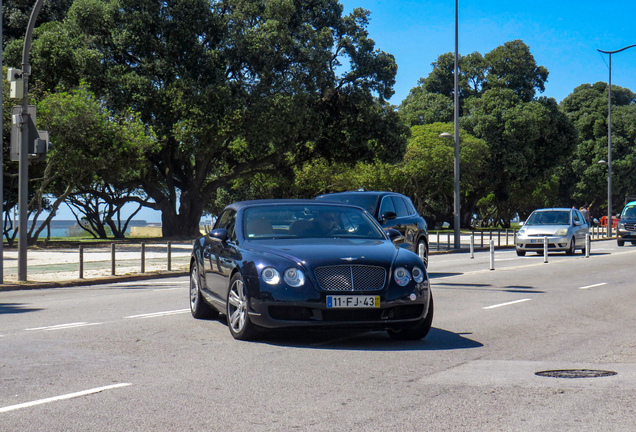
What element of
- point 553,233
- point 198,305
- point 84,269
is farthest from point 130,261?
point 198,305

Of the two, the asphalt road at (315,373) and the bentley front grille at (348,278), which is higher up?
the bentley front grille at (348,278)

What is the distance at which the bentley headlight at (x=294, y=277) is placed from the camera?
7926mm

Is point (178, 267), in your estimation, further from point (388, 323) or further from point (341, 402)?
point (341, 402)

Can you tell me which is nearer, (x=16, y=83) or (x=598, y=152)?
(x=16, y=83)

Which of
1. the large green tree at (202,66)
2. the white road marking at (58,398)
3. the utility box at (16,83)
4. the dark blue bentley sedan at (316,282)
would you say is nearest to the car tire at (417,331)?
the dark blue bentley sedan at (316,282)

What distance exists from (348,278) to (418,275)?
80 centimetres

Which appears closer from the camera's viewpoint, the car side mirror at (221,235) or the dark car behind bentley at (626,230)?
the car side mirror at (221,235)

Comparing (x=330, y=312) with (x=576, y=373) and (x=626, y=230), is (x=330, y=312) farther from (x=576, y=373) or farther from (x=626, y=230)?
(x=626, y=230)

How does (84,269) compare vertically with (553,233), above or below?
below

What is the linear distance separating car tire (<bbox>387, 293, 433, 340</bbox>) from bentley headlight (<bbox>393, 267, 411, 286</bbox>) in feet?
1.58

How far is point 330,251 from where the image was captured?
8.21 m

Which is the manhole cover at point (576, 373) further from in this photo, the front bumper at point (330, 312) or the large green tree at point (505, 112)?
the large green tree at point (505, 112)

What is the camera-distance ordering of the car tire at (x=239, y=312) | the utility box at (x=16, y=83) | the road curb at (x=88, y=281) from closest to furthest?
1. the car tire at (x=239, y=312)
2. the utility box at (x=16, y=83)
3. the road curb at (x=88, y=281)

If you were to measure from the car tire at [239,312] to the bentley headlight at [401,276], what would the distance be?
1.50m
